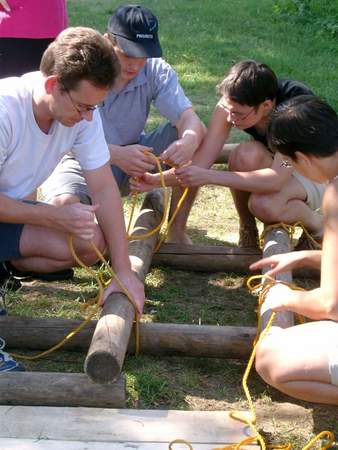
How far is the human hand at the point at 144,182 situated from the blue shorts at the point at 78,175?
0.76ft

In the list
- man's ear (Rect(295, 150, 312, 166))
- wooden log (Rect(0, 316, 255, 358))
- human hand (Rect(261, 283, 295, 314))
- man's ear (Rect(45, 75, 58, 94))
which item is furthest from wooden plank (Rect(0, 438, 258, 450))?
man's ear (Rect(45, 75, 58, 94))

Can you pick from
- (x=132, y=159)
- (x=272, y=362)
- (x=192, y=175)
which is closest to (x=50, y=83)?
(x=132, y=159)

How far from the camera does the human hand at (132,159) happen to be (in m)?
4.02

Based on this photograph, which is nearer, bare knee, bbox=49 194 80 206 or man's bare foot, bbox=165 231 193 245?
bare knee, bbox=49 194 80 206

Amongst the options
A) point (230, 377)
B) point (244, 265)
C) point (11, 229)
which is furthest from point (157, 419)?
point (244, 265)

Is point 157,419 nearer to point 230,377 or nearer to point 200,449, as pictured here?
point 200,449

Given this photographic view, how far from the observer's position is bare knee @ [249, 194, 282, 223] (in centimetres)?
422

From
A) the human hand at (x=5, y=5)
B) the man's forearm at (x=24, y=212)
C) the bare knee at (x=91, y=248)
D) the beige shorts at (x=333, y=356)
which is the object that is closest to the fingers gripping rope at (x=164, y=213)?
the bare knee at (x=91, y=248)

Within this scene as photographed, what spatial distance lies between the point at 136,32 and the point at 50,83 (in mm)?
1022

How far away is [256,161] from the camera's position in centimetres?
429

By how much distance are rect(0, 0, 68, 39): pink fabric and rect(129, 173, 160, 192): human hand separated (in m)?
0.89

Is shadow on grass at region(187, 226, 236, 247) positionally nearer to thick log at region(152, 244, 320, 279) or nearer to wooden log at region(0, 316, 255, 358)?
thick log at region(152, 244, 320, 279)

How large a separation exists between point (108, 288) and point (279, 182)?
1197 millimetres

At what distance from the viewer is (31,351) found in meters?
3.47
